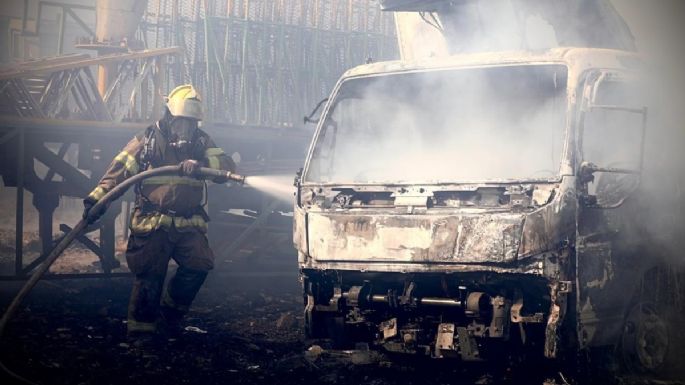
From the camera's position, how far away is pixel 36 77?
31.5ft

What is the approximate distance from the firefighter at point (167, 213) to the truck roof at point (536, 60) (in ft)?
5.94

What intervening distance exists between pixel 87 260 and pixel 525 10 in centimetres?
761

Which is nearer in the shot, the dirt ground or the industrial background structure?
the dirt ground

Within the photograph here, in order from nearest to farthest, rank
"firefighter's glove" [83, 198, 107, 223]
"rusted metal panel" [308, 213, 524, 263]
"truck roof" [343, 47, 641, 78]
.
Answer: "rusted metal panel" [308, 213, 524, 263]
"truck roof" [343, 47, 641, 78]
"firefighter's glove" [83, 198, 107, 223]

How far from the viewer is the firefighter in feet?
21.9

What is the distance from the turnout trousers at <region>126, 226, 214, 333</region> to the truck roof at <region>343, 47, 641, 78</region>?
2166mm

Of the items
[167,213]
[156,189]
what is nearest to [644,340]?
[167,213]

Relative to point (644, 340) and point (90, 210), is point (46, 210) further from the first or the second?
point (644, 340)

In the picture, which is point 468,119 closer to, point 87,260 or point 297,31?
point 87,260

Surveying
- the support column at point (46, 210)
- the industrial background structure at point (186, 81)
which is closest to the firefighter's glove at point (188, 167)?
the industrial background structure at point (186, 81)

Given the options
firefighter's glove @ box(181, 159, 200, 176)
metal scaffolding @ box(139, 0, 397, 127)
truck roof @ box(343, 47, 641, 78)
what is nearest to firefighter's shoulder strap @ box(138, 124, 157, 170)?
firefighter's glove @ box(181, 159, 200, 176)

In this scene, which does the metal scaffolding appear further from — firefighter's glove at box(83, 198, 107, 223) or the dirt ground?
firefighter's glove at box(83, 198, 107, 223)

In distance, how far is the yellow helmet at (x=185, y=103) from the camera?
22.8 feet

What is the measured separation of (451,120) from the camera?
6.04m
